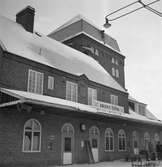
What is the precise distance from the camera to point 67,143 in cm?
1770

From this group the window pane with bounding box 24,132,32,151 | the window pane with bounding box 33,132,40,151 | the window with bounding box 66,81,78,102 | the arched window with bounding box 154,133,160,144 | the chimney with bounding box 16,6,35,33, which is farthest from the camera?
the arched window with bounding box 154,133,160,144

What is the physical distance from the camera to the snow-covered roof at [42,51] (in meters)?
17.3

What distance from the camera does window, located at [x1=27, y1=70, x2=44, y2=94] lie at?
16.7 m

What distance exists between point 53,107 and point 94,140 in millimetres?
7417

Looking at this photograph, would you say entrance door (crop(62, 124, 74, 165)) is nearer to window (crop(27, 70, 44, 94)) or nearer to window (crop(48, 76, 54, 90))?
window (crop(48, 76, 54, 90))

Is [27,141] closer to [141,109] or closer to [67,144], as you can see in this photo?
[67,144]

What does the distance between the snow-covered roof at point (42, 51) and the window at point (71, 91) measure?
99 cm

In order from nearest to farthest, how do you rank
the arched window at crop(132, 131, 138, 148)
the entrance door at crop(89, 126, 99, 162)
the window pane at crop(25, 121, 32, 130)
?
the window pane at crop(25, 121, 32, 130) → the entrance door at crop(89, 126, 99, 162) → the arched window at crop(132, 131, 138, 148)

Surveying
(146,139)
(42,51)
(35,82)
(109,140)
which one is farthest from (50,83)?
(146,139)

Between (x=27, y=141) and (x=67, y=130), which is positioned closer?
(x=27, y=141)

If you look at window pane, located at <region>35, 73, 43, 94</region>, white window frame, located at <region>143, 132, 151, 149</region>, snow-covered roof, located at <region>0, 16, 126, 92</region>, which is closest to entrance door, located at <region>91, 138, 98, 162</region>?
snow-covered roof, located at <region>0, 16, 126, 92</region>

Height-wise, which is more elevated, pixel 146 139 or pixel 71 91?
pixel 71 91

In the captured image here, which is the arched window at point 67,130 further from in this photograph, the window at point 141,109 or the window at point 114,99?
the window at point 141,109

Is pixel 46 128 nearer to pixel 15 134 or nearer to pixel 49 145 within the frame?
pixel 49 145
